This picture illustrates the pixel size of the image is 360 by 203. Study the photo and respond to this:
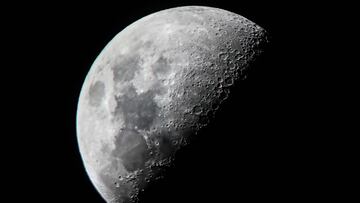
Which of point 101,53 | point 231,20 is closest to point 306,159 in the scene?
point 231,20

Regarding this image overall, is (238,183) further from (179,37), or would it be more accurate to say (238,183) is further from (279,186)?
(179,37)

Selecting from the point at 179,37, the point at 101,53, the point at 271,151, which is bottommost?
the point at 271,151

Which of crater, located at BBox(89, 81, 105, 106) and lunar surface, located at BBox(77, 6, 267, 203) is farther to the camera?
crater, located at BBox(89, 81, 105, 106)

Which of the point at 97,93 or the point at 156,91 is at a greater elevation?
the point at 97,93

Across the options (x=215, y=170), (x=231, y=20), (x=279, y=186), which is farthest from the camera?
(x=231, y=20)

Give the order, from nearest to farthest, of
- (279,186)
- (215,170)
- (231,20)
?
(215,170)
(279,186)
(231,20)

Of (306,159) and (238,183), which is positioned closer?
(238,183)

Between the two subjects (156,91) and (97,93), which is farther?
(97,93)

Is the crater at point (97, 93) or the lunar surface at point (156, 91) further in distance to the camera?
the crater at point (97, 93)
